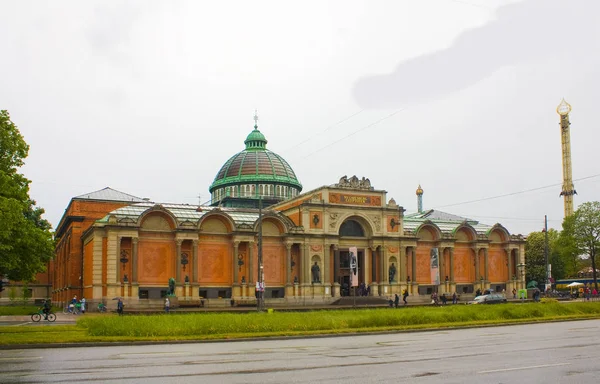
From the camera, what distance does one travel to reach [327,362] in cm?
1914

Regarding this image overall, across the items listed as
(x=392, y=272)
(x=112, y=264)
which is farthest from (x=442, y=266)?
(x=112, y=264)

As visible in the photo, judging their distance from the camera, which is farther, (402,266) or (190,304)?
(402,266)

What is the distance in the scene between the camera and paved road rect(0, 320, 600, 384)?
1573cm

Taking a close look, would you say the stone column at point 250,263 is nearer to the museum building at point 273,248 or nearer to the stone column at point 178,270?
the museum building at point 273,248

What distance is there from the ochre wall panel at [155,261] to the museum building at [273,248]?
10 cm

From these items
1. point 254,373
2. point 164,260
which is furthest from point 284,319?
point 164,260

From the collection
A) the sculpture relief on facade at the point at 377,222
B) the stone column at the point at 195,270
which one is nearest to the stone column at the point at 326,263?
the sculpture relief on facade at the point at 377,222

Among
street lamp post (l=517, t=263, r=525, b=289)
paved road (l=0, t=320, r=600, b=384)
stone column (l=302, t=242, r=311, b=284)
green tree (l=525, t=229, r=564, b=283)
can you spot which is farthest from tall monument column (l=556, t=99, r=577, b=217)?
paved road (l=0, t=320, r=600, b=384)

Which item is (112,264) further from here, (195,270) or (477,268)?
(477,268)

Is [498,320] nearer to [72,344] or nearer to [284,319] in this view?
[284,319]

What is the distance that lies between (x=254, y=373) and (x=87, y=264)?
55.9 meters

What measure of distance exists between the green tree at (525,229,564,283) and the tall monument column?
103 ft

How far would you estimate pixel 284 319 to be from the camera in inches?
1339

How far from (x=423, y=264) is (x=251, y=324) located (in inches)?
2059
